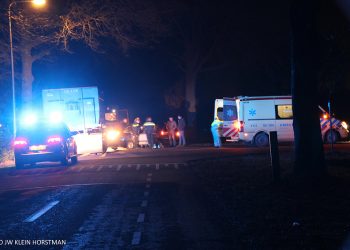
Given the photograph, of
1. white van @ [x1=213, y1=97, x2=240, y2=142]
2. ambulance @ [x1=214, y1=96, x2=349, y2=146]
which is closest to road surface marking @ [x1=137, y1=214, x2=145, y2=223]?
ambulance @ [x1=214, y1=96, x2=349, y2=146]

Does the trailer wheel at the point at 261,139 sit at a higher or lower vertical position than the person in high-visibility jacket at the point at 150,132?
lower

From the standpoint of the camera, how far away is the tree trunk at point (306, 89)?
14.9 meters

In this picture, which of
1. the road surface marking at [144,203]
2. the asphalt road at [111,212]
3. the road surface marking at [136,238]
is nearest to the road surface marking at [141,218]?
the asphalt road at [111,212]

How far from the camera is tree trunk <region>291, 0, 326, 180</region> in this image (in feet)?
49.0

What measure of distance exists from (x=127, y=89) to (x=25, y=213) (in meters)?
49.3

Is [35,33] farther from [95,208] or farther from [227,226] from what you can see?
[227,226]

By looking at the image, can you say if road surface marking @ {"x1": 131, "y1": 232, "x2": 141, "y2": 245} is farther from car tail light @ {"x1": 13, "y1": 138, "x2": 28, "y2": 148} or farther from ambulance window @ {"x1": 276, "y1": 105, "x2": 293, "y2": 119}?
ambulance window @ {"x1": 276, "y1": 105, "x2": 293, "y2": 119}

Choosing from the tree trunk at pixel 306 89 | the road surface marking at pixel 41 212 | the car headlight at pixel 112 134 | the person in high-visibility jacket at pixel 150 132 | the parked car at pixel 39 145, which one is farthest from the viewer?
the person in high-visibility jacket at pixel 150 132

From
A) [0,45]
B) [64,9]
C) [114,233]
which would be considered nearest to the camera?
[114,233]

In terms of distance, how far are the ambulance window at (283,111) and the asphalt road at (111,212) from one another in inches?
446

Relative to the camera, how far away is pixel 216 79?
54438mm

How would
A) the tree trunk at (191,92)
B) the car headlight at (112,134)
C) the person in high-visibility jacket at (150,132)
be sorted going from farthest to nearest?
the tree trunk at (191,92), the person in high-visibility jacket at (150,132), the car headlight at (112,134)

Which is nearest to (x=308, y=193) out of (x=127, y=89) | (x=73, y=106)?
(x=73, y=106)

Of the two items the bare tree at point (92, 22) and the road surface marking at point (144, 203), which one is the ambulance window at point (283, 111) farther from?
the road surface marking at point (144, 203)
